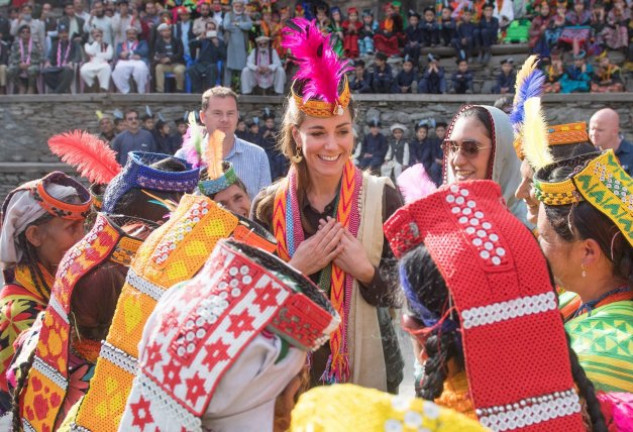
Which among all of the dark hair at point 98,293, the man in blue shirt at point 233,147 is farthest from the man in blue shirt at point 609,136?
the dark hair at point 98,293

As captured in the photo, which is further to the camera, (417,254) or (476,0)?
(476,0)

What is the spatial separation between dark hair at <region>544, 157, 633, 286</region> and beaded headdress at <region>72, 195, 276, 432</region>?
0.91 m

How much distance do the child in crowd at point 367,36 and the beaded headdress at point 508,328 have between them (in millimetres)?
18667

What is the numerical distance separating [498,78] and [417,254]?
1668 cm

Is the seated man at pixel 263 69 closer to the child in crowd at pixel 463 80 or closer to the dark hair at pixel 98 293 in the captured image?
the child in crowd at pixel 463 80

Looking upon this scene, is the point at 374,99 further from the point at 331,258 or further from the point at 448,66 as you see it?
the point at 331,258

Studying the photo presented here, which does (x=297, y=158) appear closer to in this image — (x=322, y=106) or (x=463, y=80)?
(x=322, y=106)

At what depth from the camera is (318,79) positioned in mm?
3467

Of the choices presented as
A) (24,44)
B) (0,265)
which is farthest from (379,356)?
(24,44)

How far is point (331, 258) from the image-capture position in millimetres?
3227

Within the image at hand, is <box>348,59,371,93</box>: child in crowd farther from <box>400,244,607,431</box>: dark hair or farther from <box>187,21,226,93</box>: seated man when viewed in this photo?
<box>400,244,607,431</box>: dark hair

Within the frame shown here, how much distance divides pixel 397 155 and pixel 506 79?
9.13ft

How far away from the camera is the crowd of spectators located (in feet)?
59.6

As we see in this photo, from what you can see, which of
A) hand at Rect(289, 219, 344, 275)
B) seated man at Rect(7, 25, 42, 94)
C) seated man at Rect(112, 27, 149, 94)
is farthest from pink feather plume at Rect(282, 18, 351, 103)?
seated man at Rect(7, 25, 42, 94)
